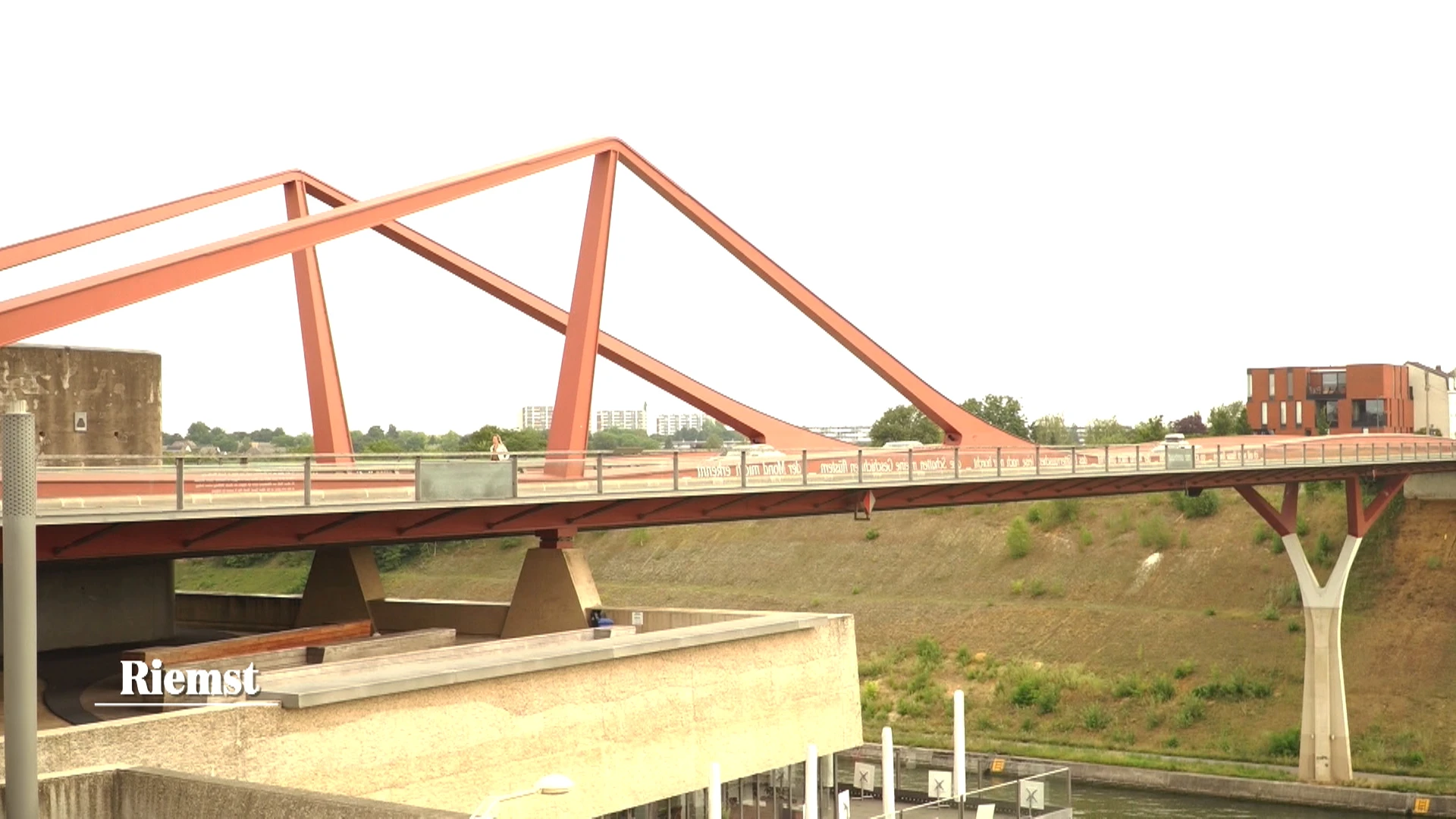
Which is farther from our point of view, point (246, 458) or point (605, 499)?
point (605, 499)

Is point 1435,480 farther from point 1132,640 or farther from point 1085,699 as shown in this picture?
point 1085,699

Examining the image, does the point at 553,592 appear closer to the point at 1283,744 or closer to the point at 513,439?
the point at 1283,744

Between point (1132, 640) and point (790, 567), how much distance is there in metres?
24.5

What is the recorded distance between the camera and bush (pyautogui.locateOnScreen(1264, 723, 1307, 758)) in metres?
52.1

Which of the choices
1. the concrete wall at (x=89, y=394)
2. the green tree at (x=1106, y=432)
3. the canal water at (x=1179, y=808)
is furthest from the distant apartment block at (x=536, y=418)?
the concrete wall at (x=89, y=394)

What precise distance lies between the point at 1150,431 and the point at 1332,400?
451 inches

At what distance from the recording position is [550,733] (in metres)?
23.0

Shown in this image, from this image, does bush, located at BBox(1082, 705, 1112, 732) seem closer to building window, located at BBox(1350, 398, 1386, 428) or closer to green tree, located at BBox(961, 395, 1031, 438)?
building window, located at BBox(1350, 398, 1386, 428)

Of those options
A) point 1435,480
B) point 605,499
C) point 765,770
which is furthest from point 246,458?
point 1435,480

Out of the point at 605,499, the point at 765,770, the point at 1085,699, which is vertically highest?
the point at 605,499

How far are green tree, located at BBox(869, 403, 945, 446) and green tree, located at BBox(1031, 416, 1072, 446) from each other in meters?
→ 12.2

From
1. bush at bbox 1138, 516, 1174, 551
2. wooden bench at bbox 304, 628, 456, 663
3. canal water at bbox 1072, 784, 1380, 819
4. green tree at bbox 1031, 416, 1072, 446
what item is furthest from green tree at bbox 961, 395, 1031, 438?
wooden bench at bbox 304, 628, 456, 663

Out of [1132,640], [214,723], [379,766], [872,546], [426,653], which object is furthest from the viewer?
[872,546]

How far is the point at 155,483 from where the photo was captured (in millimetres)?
19203
